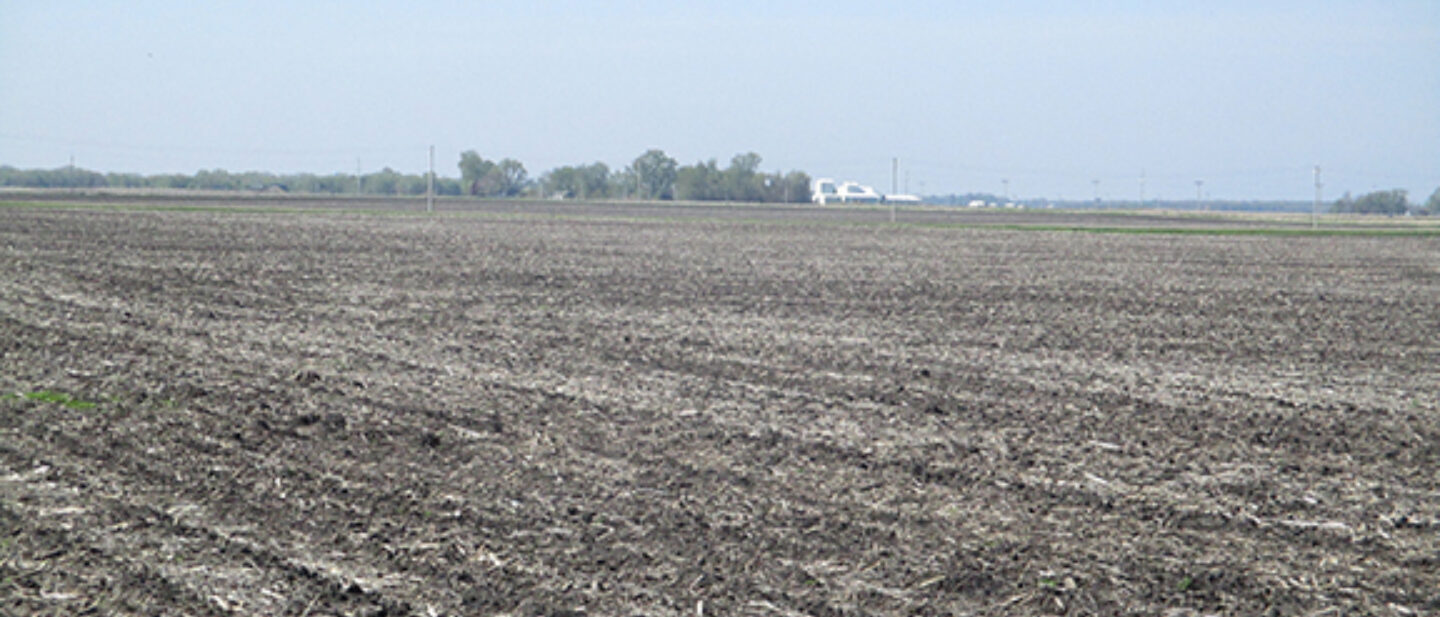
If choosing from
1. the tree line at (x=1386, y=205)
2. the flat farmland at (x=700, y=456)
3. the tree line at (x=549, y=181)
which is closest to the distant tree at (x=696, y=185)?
the tree line at (x=549, y=181)

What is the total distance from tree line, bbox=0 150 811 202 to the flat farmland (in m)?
121

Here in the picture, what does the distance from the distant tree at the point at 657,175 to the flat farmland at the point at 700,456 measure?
428 feet

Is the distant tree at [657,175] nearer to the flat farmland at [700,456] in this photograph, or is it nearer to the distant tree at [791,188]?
the distant tree at [791,188]

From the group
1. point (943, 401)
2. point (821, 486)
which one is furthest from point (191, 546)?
point (943, 401)

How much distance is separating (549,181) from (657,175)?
17.4m

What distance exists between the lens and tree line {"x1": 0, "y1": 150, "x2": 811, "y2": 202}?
138 m

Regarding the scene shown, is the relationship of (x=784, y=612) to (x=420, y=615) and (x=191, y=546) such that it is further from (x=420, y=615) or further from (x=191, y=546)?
(x=191, y=546)

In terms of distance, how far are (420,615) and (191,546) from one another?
139 cm

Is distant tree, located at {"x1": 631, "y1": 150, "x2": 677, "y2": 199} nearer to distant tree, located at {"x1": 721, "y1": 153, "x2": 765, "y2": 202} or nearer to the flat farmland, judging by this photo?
distant tree, located at {"x1": 721, "y1": 153, "x2": 765, "y2": 202}

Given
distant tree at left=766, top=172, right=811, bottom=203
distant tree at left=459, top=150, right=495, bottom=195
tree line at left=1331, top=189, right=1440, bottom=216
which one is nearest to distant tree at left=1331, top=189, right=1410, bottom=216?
tree line at left=1331, top=189, right=1440, bottom=216

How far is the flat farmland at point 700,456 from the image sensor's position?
16.8ft

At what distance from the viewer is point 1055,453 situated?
24.9 ft

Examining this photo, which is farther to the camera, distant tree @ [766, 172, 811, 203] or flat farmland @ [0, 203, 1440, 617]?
distant tree @ [766, 172, 811, 203]

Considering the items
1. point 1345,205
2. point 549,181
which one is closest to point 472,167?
point 549,181
